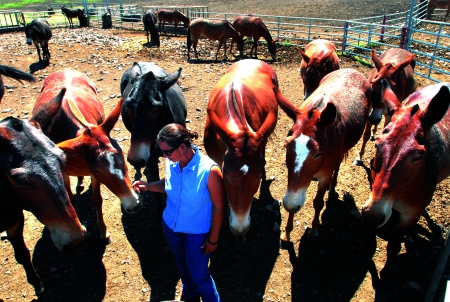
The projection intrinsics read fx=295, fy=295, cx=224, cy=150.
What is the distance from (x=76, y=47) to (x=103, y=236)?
13.2m

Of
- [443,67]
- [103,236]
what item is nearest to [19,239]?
[103,236]

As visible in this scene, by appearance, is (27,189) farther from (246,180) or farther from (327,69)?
(327,69)

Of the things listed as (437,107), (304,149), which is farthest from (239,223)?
(437,107)

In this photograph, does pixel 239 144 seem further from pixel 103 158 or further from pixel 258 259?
pixel 258 259

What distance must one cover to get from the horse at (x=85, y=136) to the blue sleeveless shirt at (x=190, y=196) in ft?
2.31

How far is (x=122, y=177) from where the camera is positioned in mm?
3361

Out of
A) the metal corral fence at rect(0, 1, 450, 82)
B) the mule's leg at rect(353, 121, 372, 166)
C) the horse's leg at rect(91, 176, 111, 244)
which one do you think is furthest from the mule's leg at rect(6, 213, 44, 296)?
the metal corral fence at rect(0, 1, 450, 82)

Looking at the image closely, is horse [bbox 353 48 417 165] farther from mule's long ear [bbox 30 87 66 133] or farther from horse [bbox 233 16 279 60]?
horse [bbox 233 16 279 60]

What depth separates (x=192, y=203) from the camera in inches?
112

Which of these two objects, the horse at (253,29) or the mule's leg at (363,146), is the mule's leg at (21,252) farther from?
the horse at (253,29)

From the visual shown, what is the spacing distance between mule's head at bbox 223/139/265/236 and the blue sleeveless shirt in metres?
0.23

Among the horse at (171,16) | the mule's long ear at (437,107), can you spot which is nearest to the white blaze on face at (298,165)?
the mule's long ear at (437,107)

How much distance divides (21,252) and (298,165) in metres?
3.37

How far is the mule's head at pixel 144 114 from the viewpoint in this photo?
3.93 m
